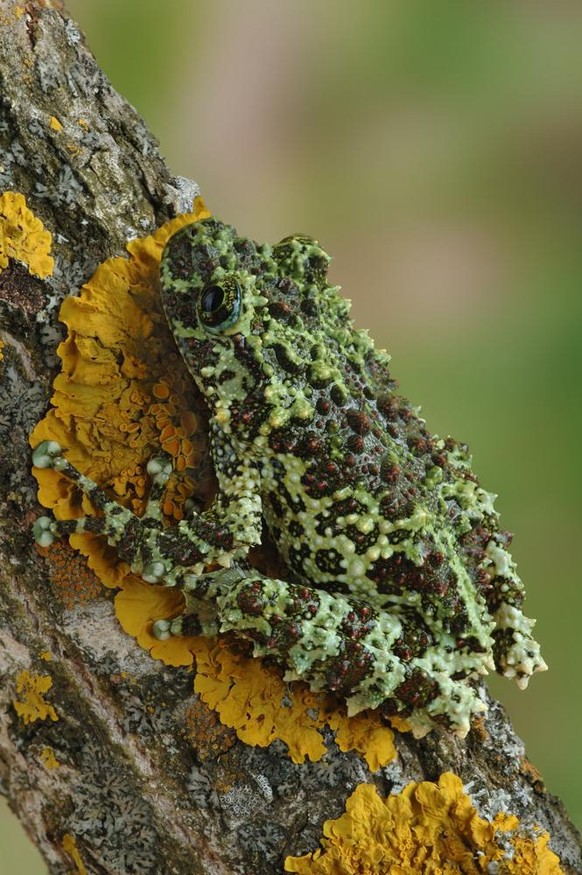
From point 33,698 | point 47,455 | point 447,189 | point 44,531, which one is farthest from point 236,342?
point 447,189

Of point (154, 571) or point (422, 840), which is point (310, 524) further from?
Result: point (422, 840)

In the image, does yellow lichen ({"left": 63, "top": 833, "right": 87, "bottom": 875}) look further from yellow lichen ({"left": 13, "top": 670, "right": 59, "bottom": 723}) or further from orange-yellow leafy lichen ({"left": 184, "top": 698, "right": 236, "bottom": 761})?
orange-yellow leafy lichen ({"left": 184, "top": 698, "right": 236, "bottom": 761})

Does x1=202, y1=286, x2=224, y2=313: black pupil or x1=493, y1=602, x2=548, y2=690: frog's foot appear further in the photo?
x1=493, y1=602, x2=548, y2=690: frog's foot

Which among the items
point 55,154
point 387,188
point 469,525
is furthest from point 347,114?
point 469,525

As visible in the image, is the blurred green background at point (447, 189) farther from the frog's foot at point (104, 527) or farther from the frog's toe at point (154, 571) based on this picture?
the frog's toe at point (154, 571)

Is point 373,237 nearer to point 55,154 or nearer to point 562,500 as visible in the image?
point 562,500

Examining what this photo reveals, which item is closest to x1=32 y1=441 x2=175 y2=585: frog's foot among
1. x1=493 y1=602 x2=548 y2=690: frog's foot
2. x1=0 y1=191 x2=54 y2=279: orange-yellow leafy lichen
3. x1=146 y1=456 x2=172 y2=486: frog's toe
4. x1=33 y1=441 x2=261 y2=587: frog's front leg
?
x1=33 y1=441 x2=261 y2=587: frog's front leg
